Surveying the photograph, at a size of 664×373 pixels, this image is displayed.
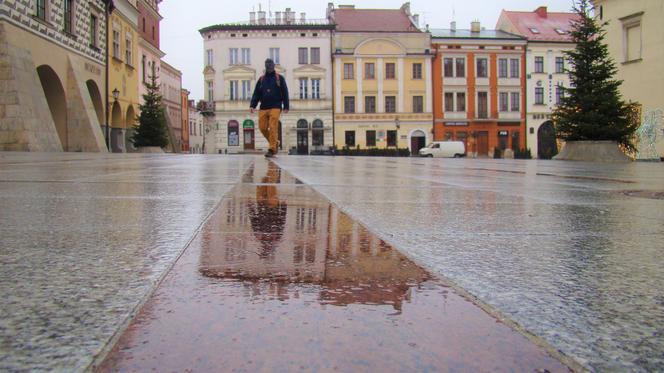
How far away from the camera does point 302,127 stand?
5103cm

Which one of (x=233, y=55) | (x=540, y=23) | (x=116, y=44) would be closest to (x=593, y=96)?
(x=116, y=44)

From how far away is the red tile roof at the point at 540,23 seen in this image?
5253 cm

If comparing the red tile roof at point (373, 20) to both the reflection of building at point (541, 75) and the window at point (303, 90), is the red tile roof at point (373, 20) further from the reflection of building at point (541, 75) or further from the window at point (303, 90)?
the reflection of building at point (541, 75)

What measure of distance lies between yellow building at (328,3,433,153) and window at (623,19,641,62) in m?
26.9

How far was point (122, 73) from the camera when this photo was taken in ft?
99.9

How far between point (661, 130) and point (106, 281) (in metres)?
25.7

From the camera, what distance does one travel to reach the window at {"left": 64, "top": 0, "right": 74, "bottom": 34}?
850 inches

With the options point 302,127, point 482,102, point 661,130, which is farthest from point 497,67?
point 661,130

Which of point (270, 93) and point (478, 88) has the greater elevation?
point (478, 88)

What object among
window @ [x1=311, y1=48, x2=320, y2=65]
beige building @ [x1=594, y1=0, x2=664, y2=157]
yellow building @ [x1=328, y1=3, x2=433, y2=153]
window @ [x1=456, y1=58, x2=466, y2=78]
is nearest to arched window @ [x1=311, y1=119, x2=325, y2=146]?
yellow building @ [x1=328, y1=3, x2=433, y2=153]

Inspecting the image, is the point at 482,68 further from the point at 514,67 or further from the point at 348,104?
the point at 348,104

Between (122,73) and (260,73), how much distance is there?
21032 millimetres

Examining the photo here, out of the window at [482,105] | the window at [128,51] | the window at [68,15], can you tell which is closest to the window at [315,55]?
the window at [482,105]

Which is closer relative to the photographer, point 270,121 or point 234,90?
point 270,121
